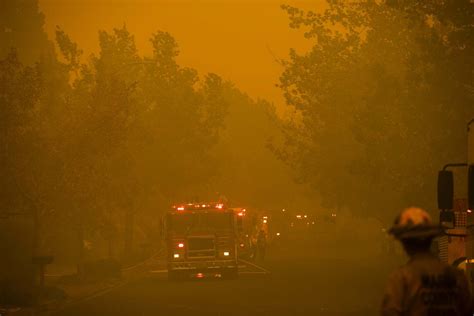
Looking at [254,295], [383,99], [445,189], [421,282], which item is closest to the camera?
[421,282]

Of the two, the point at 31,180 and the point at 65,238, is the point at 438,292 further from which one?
the point at 65,238

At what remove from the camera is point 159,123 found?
64.0 m

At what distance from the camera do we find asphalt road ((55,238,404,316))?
72.5 ft

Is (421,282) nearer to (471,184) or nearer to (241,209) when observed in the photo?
(471,184)

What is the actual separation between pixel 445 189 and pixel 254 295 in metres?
14.8

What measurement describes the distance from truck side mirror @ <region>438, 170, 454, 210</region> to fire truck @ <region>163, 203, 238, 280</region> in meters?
22.4

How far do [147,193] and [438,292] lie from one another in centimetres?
5081

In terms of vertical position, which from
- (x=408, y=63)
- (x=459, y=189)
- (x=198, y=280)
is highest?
(x=408, y=63)

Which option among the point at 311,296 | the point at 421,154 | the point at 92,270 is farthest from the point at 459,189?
the point at 92,270

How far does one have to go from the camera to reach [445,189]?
40.9ft

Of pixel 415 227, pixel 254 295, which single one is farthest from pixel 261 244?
pixel 415 227

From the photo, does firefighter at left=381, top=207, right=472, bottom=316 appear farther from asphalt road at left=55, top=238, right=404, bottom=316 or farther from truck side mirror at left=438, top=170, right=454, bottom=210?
asphalt road at left=55, top=238, right=404, bottom=316

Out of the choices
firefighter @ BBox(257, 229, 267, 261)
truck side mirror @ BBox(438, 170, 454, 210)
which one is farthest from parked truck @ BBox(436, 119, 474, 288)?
firefighter @ BBox(257, 229, 267, 261)

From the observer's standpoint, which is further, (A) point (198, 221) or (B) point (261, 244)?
(B) point (261, 244)
